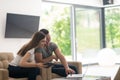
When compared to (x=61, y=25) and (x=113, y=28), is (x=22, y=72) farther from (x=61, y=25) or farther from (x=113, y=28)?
(x=113, y=28)

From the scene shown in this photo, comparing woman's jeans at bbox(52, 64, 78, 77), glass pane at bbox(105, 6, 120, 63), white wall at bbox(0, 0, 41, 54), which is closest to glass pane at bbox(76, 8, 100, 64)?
glass pane at bbox(105, 6, 120, 63)

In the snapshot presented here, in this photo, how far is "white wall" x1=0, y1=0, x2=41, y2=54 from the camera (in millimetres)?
5066

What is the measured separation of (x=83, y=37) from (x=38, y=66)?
4.94 m

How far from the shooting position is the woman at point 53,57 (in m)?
3.28

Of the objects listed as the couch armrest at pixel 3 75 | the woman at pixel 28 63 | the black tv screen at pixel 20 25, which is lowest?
the couch armrest at pixel 3 75

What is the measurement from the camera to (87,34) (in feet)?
26.5

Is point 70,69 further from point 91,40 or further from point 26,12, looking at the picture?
point 91,40

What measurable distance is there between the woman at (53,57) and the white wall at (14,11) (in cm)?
189

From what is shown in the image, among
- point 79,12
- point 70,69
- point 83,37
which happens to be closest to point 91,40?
point 83,37

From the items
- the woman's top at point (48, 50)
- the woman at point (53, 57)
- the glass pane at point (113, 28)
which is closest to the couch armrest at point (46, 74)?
the woman at point (53, 57)

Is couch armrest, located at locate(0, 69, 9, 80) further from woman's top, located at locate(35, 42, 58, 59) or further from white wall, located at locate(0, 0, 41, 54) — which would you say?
white wall, located at locate(0, 0, 41, 54)

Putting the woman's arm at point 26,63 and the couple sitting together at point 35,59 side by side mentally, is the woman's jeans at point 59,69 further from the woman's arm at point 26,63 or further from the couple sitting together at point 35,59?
the woman's arm at point 26,63

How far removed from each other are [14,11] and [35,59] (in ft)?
7.48

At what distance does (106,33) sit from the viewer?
335 inches
